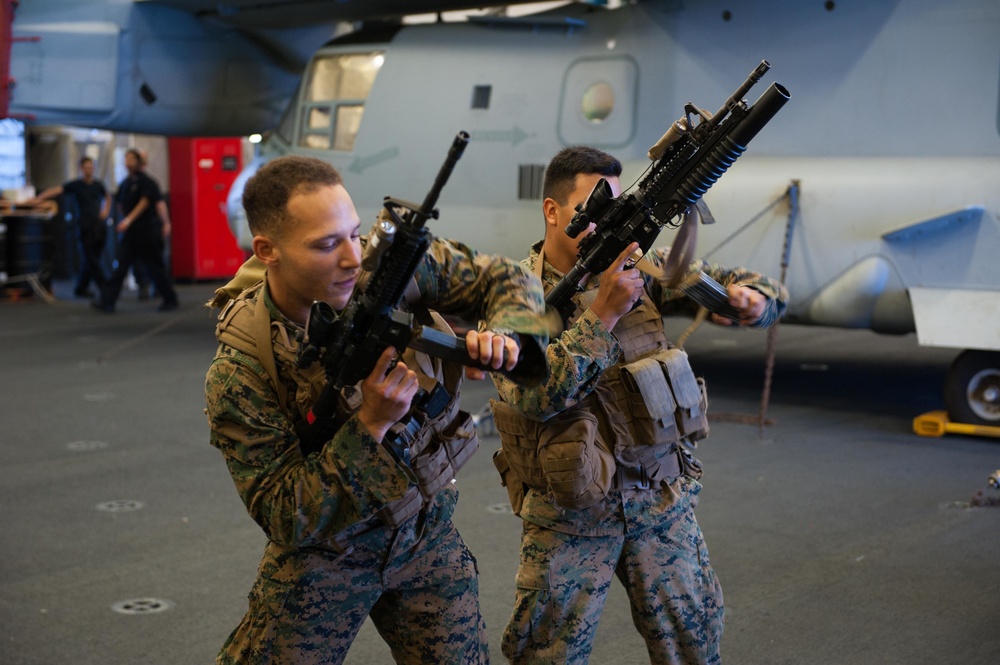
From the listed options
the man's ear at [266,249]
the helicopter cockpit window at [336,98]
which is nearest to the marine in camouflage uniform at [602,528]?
the man's ear at [266,249]

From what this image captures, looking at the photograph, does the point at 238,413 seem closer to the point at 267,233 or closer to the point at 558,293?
the point at 267,233

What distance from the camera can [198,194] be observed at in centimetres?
1595

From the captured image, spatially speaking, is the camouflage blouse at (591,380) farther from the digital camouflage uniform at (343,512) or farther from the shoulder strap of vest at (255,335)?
the shoulder strap of vest at (255,335)

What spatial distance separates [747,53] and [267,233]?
5658 millimetres

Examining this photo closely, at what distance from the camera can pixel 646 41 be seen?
7480 millimetres

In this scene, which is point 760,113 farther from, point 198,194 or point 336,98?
point 198,194

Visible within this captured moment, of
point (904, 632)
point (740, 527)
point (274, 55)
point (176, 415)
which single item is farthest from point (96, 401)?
point (904, 632)

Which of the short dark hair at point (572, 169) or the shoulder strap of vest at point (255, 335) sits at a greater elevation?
the short dark hair at point (572, 169)

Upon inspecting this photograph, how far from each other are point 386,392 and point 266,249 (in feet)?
1.48

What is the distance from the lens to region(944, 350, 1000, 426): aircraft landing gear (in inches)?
253

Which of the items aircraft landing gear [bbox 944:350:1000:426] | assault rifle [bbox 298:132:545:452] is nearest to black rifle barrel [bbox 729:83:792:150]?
assault rifle [bbox 298:132:545:452]

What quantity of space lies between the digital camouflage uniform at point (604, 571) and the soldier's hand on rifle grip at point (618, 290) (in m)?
0.03

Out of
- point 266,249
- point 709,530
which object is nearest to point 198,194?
point 709,530

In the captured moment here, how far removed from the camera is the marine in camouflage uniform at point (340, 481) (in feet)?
6.38
